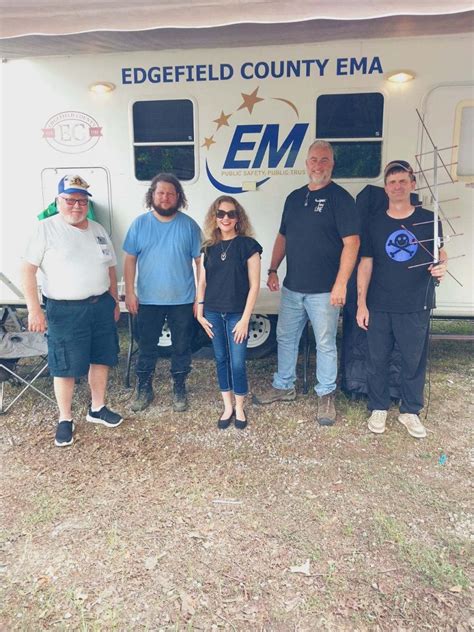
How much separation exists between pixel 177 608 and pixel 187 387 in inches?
91.4

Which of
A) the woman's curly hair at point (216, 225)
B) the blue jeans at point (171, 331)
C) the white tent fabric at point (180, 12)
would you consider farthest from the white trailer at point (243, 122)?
the white tent fabric at point (180, 12)

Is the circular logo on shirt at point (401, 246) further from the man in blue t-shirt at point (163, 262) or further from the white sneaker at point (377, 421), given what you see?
the man in blue t-shirt at point (163, 262)

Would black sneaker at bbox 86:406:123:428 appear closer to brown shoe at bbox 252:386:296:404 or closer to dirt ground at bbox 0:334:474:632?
dirt ground at bbox 0:334:474:632

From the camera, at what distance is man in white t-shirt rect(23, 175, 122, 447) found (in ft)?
10.1

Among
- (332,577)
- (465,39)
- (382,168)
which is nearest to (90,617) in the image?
(332,577)

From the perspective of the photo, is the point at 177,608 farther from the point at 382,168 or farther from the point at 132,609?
the point at 382,168

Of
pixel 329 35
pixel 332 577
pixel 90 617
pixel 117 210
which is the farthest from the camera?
pixel 117 210

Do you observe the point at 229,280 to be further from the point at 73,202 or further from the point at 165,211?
the point at 73,202

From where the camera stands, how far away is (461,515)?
262cm

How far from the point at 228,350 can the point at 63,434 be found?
1218 millimetres

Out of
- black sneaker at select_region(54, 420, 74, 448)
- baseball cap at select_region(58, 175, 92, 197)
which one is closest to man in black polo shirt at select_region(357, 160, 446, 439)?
baseball cap at select_region(58, 175, 92, 197)

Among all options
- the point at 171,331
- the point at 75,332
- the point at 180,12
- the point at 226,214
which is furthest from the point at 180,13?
the point at 171,331

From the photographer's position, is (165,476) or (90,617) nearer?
(90,617)

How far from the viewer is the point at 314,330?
358 centimetres
